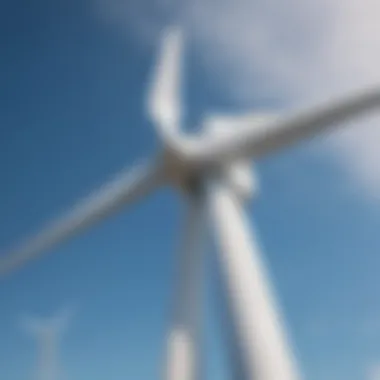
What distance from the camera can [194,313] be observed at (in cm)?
2764

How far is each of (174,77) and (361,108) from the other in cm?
1182

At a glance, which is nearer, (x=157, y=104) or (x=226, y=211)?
(x=226, y=211)

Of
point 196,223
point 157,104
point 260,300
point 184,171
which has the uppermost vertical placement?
point 157,104

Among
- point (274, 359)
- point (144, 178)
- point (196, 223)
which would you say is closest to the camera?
point (274, 359)

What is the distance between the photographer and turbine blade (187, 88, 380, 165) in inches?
909

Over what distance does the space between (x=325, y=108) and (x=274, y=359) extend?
9.30 metres

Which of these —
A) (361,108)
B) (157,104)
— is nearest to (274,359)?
(361,108)

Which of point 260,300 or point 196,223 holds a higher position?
point 196,223

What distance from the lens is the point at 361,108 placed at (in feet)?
75.5

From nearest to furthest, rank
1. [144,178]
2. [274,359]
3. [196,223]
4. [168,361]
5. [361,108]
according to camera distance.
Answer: [274,359] < [361,108] < [168,361] < [196,223] < [144,178]

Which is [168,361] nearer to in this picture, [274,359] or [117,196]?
[274,359]

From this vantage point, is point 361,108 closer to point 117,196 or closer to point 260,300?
point 260,300

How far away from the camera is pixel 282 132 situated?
25859 mm

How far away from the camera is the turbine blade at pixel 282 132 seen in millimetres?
23094
